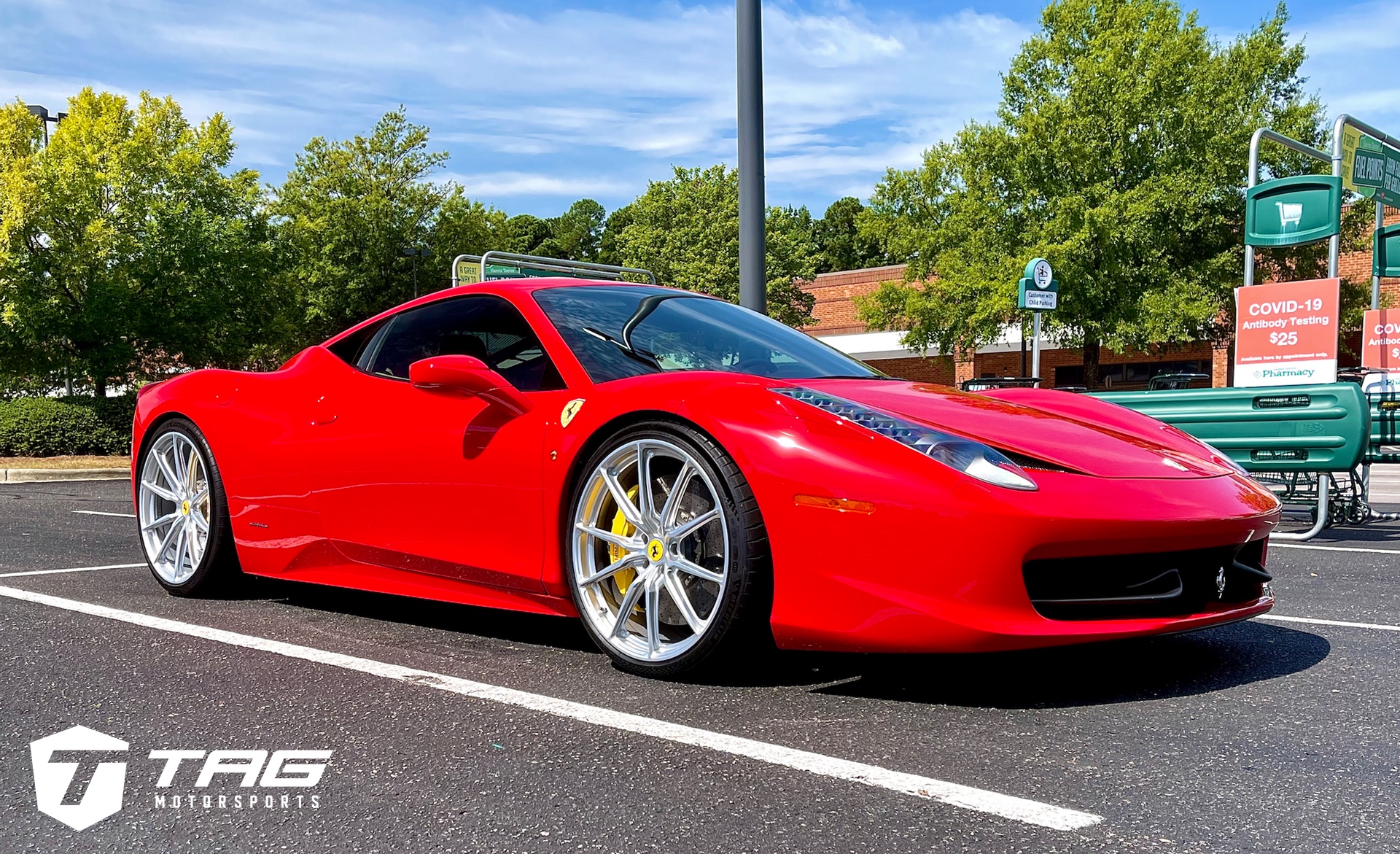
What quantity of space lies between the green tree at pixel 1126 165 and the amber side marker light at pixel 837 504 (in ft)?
80.8

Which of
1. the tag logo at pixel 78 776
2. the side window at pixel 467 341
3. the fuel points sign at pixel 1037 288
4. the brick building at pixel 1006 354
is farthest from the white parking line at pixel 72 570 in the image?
the brick building at pixel 1006 354

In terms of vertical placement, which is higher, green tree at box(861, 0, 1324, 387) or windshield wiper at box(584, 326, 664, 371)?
green tree at box(861, 0, 1324, 387)

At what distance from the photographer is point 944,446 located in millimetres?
3016

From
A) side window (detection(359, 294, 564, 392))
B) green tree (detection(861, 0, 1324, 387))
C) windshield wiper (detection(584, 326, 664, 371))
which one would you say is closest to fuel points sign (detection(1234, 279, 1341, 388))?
windshield wiper (detection(584, 326, 664, 371))

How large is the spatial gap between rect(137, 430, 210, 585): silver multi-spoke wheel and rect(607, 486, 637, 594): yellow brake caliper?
2.22 m

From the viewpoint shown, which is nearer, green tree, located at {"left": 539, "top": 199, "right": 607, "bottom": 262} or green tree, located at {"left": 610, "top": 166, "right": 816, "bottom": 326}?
green tree, located at {"left": 610, "top": 166, "right": 816, "bottom": 326}

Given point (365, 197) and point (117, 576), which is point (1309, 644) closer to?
point (117, 576)

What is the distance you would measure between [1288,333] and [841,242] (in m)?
75.0

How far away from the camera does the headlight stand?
294 cm

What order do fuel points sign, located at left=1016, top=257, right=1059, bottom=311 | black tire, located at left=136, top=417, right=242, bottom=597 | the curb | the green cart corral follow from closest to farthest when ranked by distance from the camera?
black tire, located at left=136, top=417, right=242, bottom=597 < the green cart corral < fuel points sign, located at left=1016, top=257, right=1059, bottom=311 < the curb

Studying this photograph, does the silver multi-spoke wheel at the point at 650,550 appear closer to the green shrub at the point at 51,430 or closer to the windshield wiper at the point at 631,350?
the windshield wiper at the point at 631,350

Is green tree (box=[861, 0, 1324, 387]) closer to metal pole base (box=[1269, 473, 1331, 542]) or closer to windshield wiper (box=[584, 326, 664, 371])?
metal pole base (box=[1269, 473, 1331, 542])

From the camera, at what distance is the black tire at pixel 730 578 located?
3100 mm

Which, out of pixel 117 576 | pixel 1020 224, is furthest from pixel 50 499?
pixel 1020 224
